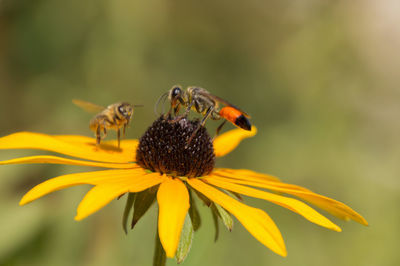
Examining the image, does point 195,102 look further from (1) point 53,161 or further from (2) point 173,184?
(1) point 53,161

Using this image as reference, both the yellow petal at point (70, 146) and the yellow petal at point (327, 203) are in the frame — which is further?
the yellow petal at point (70, 146)

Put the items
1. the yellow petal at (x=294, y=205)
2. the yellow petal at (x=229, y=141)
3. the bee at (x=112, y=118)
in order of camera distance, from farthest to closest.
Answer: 1. the yellow petal at (x=229, y=141)
2. the bee at (x=112, y=118)
3. the yellow petal at (x=294, y=205)

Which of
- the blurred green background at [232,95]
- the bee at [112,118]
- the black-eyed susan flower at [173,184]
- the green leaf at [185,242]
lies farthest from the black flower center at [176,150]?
the blurred green background at [232,95]

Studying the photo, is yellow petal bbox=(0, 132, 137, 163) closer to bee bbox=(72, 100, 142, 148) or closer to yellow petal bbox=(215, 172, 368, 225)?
bee bbox=(72, 100, 142, 148)

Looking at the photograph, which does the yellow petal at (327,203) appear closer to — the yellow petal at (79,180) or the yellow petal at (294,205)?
the yellow petal at (294,205)

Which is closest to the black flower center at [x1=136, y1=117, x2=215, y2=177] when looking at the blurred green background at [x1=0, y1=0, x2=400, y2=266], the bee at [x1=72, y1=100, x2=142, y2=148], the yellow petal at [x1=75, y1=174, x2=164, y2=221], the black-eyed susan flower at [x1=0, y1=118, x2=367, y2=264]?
the black-eyed susan flower at [x1=0, y1=118, x2=367, y2=264]

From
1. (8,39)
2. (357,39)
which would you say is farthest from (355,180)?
(8,39)

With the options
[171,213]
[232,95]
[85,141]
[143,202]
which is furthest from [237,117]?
[232,95]

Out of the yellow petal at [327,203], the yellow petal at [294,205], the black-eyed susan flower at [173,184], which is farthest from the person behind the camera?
the yellow petal at [327,203]
